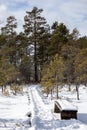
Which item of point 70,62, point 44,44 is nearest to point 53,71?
point 70,62

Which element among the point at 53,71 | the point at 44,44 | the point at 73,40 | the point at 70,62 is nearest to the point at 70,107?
the point at 53,71

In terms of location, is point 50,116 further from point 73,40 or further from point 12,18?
point 12,18

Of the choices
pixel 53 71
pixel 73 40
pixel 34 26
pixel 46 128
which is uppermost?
pixel 34 26

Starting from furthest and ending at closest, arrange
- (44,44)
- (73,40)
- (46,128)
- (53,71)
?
(44,44) < (73,40) < (53,71) < (46,128)

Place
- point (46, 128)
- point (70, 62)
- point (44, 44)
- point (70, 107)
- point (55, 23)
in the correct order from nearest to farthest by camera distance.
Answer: point (46, 128), point (70, 107), point (70, 62), point (44, 44), point (55, 23)

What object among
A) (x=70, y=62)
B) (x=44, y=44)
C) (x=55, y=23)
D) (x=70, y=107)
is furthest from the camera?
(x=55, y=23)

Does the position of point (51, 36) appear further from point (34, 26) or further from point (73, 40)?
point (73, 40)

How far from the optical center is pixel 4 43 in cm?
6681

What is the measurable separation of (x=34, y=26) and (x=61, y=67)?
33.8 meters

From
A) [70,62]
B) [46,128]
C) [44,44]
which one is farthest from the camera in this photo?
[44,44]

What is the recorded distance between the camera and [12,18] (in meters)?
69.4

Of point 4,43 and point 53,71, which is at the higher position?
point 4,43

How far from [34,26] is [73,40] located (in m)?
13.2

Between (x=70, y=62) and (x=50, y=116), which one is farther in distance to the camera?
(x=70, y=62)
